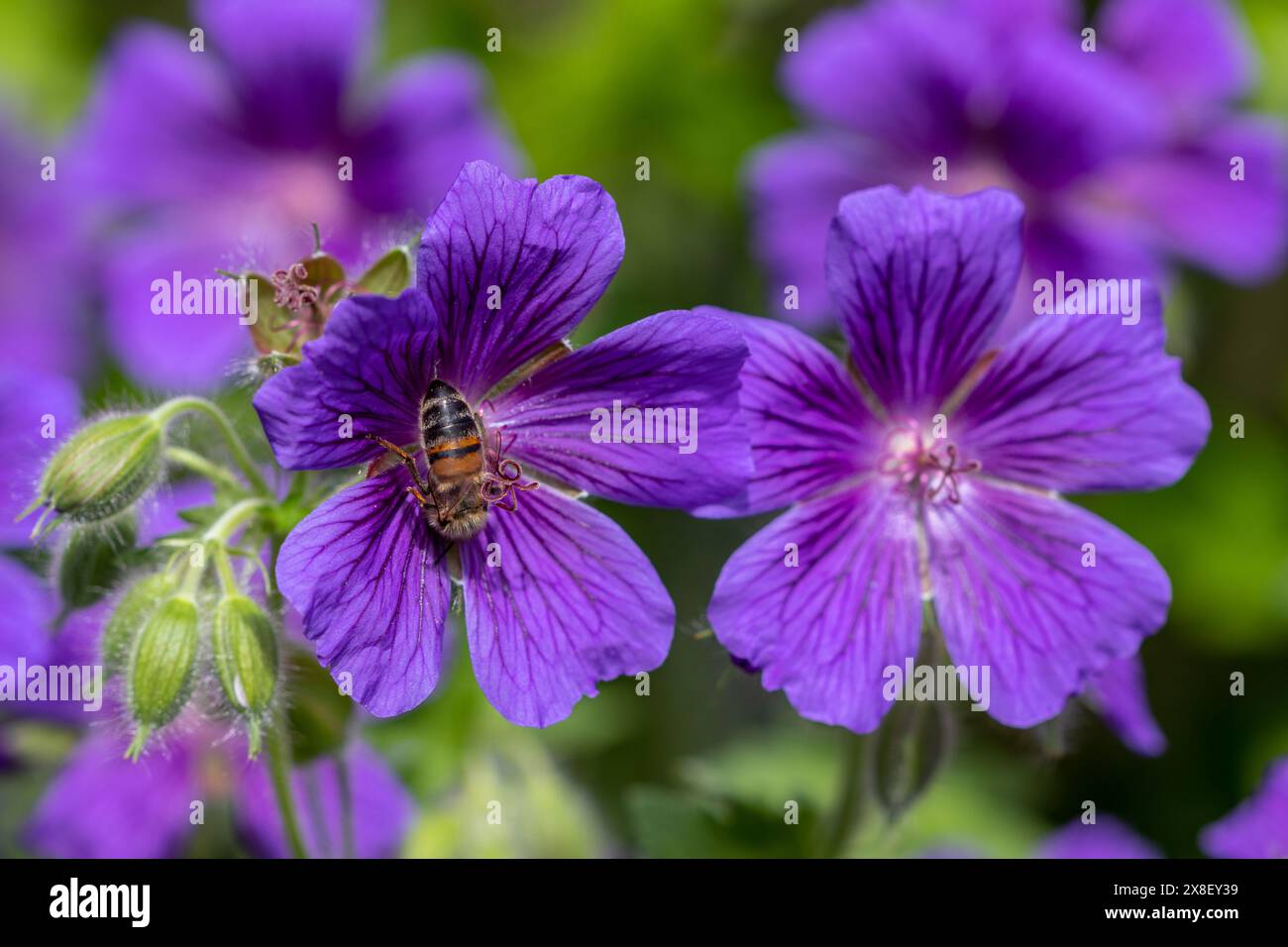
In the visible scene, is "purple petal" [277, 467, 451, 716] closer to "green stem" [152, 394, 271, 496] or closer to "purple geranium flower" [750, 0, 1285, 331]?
"green stem" [152, 394, 271, 496]

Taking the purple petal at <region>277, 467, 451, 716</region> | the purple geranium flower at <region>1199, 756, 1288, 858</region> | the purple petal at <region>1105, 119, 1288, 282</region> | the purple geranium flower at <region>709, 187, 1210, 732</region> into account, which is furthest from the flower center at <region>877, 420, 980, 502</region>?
the purple petal at <region>1105, 119, 1288, 282</region>

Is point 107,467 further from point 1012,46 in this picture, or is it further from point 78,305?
point 78,305

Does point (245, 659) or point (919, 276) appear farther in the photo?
point (919, 276)

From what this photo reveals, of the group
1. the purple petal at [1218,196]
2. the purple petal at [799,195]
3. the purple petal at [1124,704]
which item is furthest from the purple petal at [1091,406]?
the purple petal at [1218,196]

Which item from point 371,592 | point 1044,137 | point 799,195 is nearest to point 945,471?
point 371,592

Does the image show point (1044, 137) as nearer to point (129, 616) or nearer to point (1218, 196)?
point (1218, 196)

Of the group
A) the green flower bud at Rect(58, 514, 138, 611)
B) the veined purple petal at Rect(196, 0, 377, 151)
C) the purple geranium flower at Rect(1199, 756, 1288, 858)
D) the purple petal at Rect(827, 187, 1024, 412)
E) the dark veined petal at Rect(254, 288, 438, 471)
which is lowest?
the purple geranium flower at Rect(1199, 756, 1288, 858)
